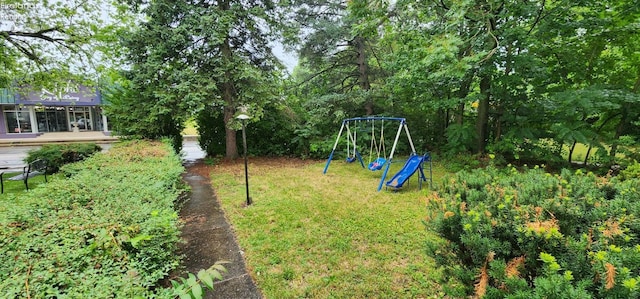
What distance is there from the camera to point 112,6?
8109 mm

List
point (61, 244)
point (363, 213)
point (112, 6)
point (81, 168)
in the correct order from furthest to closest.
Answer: point (112, 6) → point (363, 213) → point (81, 168) → point (61, 244)

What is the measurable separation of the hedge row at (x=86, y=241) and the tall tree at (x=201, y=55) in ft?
16.6

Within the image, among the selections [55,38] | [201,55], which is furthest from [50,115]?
[201,55]

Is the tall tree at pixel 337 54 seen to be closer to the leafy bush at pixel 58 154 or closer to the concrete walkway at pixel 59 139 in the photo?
the leafy bush at pixel 58 154

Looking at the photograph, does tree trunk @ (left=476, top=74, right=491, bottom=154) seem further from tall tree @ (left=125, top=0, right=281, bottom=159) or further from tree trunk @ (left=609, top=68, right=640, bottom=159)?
tall tree @ (left=125, top=0, right=281, bottom=159)

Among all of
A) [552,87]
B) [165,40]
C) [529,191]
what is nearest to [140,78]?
[165,40]

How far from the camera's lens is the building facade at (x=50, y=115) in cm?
1811

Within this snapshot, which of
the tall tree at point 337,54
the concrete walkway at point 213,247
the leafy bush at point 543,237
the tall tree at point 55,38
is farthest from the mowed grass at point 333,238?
the tall tree at point 55,38

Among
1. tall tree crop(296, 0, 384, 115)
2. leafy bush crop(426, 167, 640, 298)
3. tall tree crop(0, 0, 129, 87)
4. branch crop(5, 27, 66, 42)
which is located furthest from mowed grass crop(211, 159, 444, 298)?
branch crop(5, 27, 66, 42)

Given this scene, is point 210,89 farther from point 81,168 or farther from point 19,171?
point 19,171

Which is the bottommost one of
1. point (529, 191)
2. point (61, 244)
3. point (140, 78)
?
point (61, 244)

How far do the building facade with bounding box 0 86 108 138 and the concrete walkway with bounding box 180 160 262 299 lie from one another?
18301 millimetres

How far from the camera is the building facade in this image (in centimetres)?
1811

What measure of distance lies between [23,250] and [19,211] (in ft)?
2.43
